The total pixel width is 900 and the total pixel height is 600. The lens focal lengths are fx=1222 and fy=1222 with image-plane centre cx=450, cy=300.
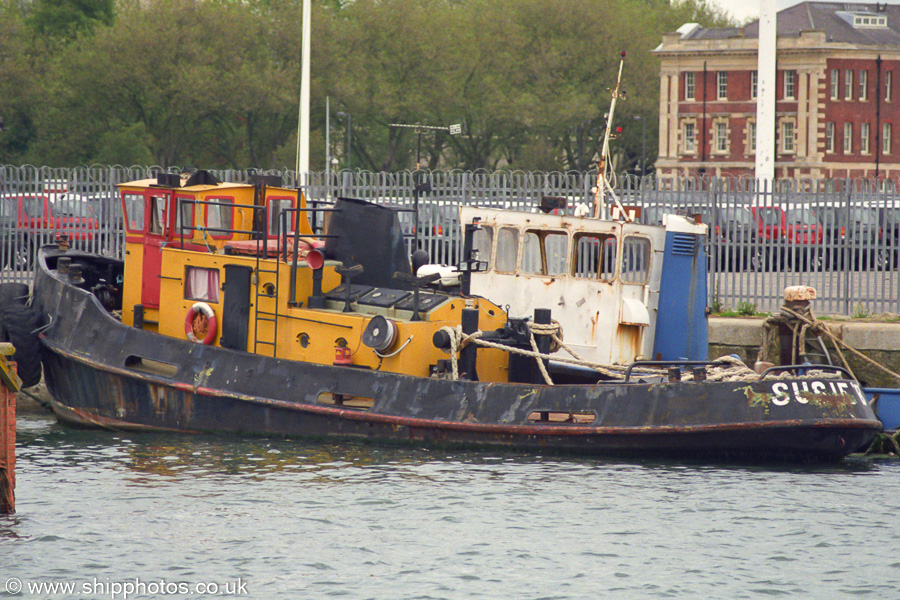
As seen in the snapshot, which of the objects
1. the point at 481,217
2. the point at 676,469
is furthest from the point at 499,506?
the point at 481,217

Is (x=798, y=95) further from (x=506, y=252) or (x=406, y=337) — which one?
(x=406, y=337)

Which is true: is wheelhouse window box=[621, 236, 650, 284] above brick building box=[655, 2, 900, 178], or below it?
below

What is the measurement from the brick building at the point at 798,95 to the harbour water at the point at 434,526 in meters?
59.9

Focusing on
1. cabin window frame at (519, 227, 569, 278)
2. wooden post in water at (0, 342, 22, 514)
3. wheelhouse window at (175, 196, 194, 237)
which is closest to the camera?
wooden post in water at (0, 342, 22, 514)

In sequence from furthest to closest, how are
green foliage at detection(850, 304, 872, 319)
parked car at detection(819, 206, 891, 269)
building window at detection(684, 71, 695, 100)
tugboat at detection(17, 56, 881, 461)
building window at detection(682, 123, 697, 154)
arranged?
building window at detection(682, 123, 697, 154), building window at detection(684, 71, 695, 100), parked car at detection(819, 206, 891, 269), green foliage at detection(850, 304, 872, 319), tugboat at detection(17, 56, 881, 461)

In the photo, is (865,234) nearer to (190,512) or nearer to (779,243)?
(779,243)

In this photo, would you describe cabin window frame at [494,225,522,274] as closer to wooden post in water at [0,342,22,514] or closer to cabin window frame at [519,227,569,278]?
cabin window frame at [519,227,569,278]

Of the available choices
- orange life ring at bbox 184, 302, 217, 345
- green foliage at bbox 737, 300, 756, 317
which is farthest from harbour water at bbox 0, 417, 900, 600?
green foliage at bbox 737, 300, 756, 317

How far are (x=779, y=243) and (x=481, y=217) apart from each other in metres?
5.14

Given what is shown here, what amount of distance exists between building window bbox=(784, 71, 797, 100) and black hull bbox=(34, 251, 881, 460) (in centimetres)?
6388

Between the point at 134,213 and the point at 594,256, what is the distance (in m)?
5.90

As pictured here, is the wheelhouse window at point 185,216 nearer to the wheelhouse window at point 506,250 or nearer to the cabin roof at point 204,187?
the cabin roof at point 204,187

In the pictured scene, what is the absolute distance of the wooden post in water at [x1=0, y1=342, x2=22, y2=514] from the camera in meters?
10.8

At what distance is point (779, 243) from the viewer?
58.0 feet
